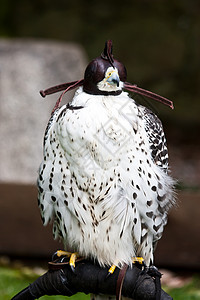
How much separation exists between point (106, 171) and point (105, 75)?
1.01ft

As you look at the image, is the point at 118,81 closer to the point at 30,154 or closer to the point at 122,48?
the point at 30,154

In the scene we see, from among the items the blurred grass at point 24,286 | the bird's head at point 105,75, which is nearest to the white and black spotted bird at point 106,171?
the bird's head at point 105,75

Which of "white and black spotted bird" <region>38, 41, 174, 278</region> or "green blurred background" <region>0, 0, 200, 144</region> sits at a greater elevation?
"green blurred background" <region>0, 0, 200, 144</region>

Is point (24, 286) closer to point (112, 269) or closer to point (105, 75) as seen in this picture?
point (112, 269)

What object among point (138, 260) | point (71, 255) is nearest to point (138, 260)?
point (138, 260)

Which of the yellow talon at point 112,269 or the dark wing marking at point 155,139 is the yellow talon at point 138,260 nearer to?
the yellow talon at point 112,269

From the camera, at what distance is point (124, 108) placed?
1759mm

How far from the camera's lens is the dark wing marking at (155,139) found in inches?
74.5

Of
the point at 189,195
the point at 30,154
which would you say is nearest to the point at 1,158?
the point at 30,154

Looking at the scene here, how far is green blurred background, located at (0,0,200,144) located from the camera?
6832 millimetres

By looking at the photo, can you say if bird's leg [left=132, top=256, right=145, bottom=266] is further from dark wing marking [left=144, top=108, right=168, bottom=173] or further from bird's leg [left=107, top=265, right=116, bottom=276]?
dark wing marking [left=144, top=108, right=168, bottom=173]

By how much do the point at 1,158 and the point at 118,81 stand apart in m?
2.99

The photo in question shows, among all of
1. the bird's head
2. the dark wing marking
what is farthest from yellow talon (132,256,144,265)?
the bird's head

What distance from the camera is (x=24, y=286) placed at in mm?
3730
